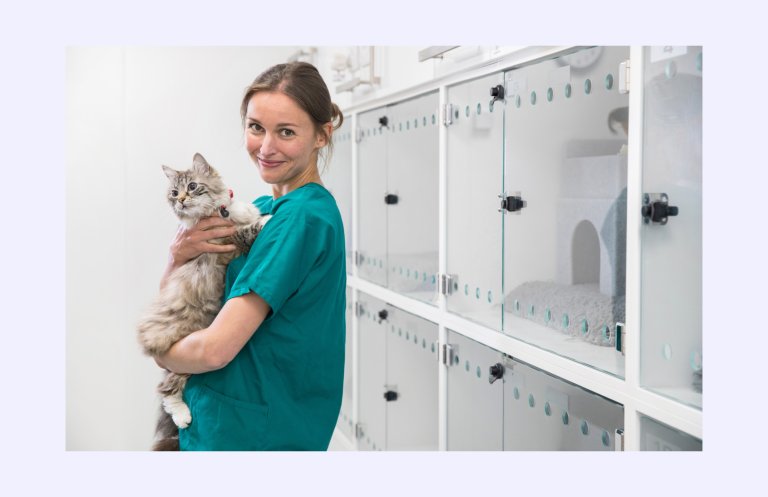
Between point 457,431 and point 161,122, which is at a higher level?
point 161,122

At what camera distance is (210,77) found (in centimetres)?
301

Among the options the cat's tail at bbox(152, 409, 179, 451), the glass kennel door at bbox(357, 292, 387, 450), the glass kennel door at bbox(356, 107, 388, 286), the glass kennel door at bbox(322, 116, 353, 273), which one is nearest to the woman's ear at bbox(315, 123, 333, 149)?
the cat's tail at bbox(152, 409, 179, 451)

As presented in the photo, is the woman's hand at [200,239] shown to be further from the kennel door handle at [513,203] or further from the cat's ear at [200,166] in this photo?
the kennel door handle at [513,203]

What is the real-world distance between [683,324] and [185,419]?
1021mm

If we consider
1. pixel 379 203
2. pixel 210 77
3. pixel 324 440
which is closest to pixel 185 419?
pixel 324 440

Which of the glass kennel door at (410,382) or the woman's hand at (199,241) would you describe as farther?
the glass kennel door at (410,382)

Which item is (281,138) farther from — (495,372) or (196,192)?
(495,372)

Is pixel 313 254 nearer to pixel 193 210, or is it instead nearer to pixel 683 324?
pixel 193 210

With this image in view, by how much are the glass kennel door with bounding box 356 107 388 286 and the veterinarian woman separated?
127cm

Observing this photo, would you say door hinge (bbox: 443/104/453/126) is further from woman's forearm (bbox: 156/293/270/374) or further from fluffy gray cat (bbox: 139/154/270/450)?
woman's forearm (bbox: 156/293/270/374)

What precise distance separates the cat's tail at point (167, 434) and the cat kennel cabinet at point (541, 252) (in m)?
0.86

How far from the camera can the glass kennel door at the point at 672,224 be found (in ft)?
4.26

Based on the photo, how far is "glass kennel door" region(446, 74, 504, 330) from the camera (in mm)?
1888

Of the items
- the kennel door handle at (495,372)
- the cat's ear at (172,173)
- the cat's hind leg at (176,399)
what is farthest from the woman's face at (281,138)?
the kennel door handle at (495,372)
